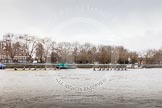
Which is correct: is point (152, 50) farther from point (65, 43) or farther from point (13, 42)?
point (13, 42)

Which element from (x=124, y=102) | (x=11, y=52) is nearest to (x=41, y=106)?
(x=124, y=102)

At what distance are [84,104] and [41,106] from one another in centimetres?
168

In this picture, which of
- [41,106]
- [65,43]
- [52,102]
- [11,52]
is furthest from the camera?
[65,43]

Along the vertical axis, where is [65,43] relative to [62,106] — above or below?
above

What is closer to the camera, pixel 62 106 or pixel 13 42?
pixel 62 106

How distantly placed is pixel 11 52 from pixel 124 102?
85431 millimetres

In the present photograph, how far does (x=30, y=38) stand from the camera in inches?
3809

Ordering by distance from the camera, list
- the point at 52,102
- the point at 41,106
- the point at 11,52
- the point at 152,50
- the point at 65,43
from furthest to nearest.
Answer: the point at 152,50
the point at 65,43
the point at 11,52
the point at 52,102
the point at 41,106

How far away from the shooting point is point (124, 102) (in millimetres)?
12445

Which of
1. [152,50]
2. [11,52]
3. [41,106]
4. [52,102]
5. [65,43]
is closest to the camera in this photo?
[41,106]

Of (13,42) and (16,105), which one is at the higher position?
(13,42)

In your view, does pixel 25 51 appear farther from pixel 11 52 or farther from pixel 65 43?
pixel 65 43

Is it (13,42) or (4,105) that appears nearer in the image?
(4,105)

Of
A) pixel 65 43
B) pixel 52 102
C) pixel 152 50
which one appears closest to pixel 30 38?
pixel 65 43
